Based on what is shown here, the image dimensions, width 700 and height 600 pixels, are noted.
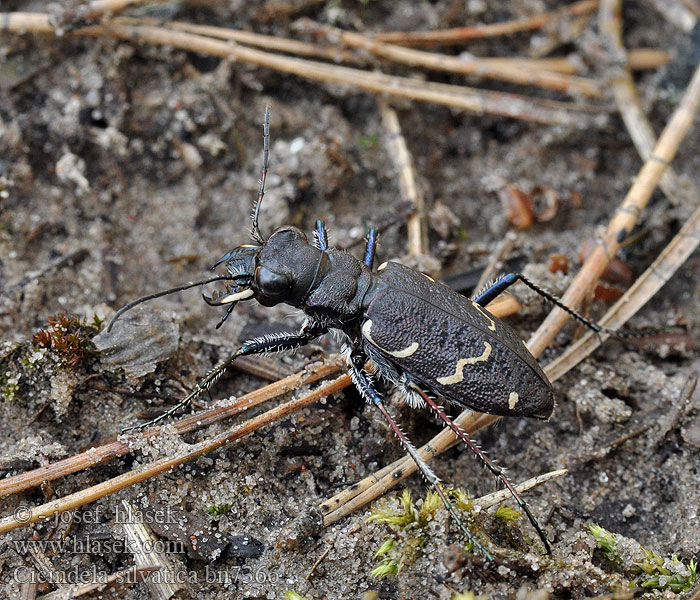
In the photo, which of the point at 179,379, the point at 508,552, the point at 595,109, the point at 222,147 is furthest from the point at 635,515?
the point at 222,147

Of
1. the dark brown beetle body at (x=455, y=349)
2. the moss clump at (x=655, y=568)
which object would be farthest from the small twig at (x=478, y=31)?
the moss clump at (x=655, y=568)

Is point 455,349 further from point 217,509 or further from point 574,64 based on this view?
point 574,64

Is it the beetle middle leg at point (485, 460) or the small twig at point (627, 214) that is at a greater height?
the small twig at point (627, 214)

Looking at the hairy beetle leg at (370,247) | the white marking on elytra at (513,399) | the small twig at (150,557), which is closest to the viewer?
the small twig at (150,557)

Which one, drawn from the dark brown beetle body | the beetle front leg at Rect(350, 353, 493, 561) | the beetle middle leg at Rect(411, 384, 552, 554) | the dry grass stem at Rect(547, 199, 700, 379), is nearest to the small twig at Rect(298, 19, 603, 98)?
the dry grass stem at Rect(547, 199, 700, 379)

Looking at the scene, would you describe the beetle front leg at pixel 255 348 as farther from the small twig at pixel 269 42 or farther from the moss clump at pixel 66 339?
the small twig at pixel 269 42

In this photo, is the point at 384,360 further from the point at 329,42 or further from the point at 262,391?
the point at 329,42
